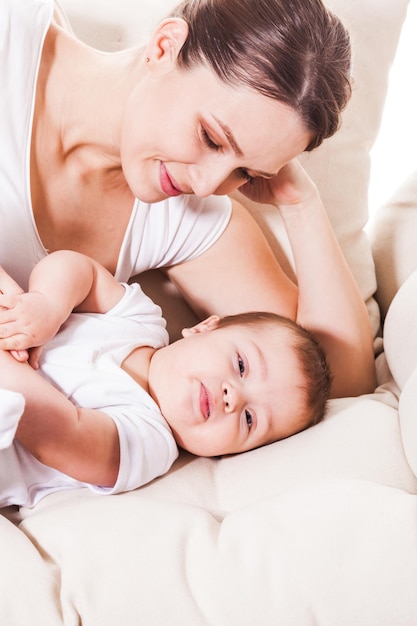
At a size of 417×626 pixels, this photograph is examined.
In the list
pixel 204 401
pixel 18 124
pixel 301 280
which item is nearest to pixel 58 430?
pixel 204 401

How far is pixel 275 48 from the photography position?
1354 millimetres

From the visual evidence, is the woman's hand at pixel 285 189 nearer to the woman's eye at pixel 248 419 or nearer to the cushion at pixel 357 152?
Result: the cushion at pixel 357 152

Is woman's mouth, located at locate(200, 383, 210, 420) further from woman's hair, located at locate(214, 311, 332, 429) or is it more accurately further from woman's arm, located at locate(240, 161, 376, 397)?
woman's arm, located at locate(240, 161, 376, 397)

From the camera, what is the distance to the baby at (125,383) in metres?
1.34

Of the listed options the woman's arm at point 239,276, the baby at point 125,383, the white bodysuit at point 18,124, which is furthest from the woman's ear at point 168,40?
the woman's arm at point 239,276

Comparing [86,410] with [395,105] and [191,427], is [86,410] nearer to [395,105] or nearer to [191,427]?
Answer: [191,427]

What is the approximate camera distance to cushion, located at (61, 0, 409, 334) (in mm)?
2059

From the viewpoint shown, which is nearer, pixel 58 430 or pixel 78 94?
pixel 58 430

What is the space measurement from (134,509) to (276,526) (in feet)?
0.76

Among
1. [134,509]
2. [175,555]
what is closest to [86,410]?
[134,509]

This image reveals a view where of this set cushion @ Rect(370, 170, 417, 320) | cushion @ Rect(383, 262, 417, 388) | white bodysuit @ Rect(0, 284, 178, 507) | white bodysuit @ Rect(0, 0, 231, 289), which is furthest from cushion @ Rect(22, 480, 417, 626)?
cushion @ Rect(370, 170, 417, 320)

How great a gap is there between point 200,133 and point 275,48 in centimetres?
20

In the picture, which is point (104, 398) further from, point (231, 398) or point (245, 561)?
point (245, 561)

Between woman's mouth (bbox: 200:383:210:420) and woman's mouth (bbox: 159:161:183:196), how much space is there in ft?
1.28
